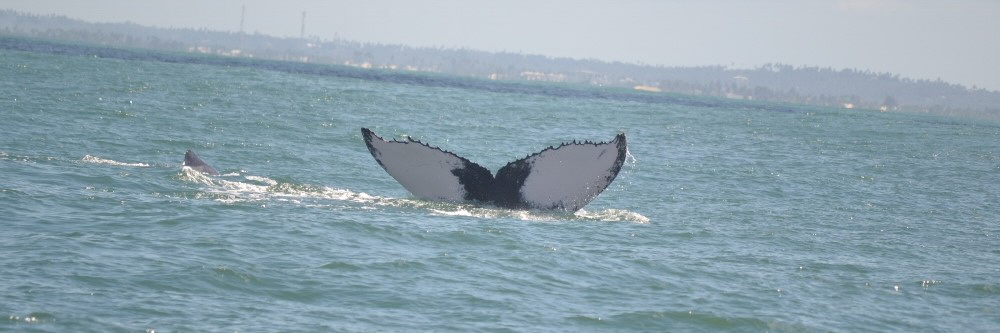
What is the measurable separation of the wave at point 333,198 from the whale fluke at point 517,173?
0.36m

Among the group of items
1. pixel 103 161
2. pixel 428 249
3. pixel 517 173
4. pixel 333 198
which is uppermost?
pixel 517 173

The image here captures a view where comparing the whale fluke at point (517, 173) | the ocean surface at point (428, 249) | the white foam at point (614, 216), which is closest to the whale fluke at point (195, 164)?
the ocean surface at point (428, 249)

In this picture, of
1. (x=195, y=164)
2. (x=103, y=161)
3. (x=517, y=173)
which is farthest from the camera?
(x=103, y=161)

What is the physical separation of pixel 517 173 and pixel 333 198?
157 inches

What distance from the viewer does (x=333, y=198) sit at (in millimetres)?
16109

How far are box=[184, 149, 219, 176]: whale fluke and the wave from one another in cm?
8

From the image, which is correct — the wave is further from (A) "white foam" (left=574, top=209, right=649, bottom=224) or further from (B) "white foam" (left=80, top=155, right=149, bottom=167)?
(B) "white foam" (left=80, top=155, right=149, bottom=167)

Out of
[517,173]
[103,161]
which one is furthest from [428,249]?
[103,161]

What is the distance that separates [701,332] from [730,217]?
26.1 feet

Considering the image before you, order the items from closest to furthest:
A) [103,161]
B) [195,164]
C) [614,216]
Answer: [614,216] < [195,164] < [103,161]

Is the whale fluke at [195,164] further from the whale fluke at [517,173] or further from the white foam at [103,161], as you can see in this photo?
the whale fluke at [517,173]

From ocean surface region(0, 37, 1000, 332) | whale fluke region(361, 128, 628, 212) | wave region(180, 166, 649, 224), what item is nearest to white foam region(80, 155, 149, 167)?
ocean surface region(0, 37, 1000, 332)

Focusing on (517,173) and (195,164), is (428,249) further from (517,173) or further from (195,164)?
(195,164)

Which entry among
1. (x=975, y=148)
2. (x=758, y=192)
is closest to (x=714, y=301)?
(x=758, y=192)
